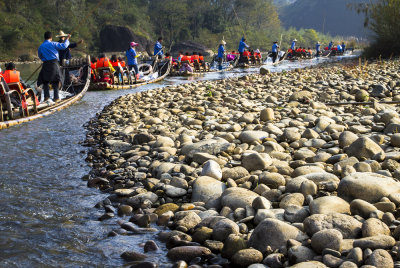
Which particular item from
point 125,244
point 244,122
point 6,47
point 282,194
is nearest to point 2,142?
point 244,122

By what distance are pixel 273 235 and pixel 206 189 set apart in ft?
3.98

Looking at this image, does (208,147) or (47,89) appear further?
(47,89)

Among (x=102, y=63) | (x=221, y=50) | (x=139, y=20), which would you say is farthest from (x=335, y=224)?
(x=139, y=20)

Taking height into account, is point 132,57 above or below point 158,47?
below

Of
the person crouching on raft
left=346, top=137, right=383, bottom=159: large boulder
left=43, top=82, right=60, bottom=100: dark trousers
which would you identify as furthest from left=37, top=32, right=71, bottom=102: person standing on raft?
left=346, top=137, right=383, bottom=159: large boulder

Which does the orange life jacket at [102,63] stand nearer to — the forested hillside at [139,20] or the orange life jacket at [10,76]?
the orange life jacket at [10,76]

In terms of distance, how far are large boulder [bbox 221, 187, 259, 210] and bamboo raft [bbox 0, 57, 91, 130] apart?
5997 millimetres

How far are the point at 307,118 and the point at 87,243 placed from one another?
14.6ft

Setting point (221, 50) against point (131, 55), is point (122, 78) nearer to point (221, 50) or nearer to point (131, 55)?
point (131, 55)

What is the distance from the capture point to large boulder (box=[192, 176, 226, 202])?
409cm

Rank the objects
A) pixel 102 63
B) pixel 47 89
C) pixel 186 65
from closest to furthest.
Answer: pixel 47 89, pixel 102 63, pixel 186 65

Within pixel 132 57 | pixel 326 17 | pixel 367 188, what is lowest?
pixel 367 188

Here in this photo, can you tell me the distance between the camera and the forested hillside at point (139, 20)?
45.5m

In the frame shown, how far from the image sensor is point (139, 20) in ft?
197
